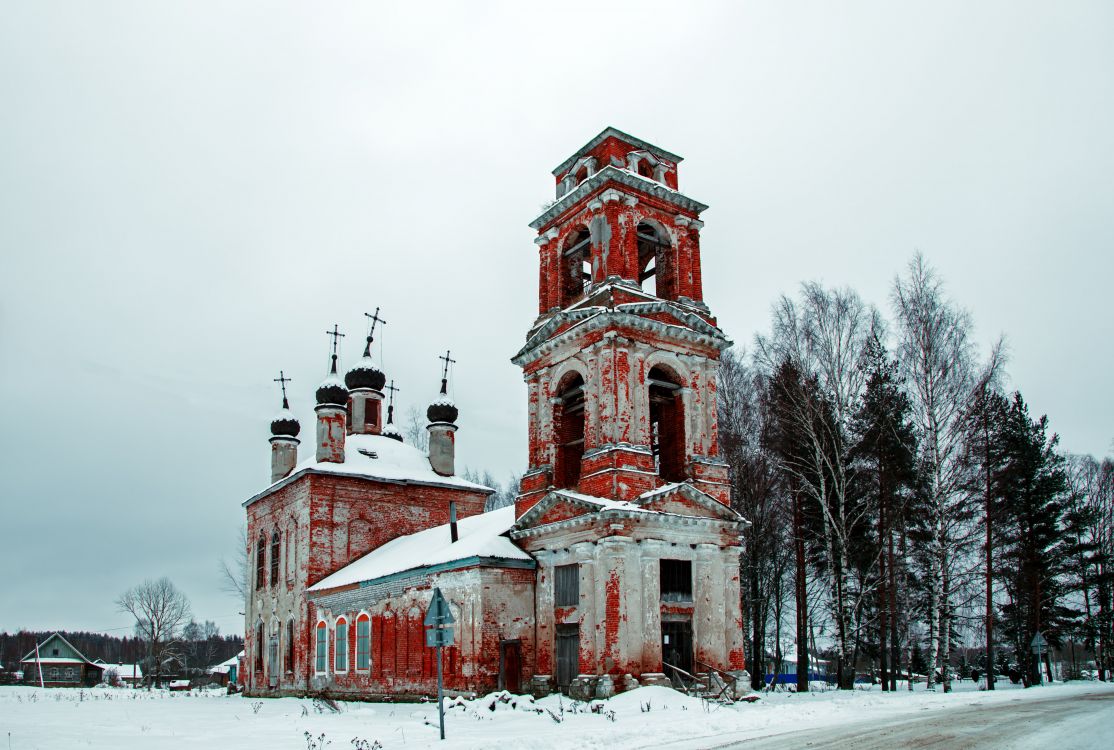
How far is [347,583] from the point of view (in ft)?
82.3

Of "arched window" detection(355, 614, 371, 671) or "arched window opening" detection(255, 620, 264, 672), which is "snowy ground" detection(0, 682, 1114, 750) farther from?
"arched window opening" detection(255, 620, 264, 672)

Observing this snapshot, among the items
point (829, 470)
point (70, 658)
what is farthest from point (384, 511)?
point (70, 658)

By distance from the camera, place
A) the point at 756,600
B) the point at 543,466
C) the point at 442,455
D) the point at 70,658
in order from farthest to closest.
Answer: the point at 70,658 < the point at 442,455 < the point at 756,600 < the point at 543,466

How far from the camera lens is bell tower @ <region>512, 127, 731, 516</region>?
2022cm

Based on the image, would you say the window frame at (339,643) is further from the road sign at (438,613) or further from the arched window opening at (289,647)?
the road sign at (438,613)

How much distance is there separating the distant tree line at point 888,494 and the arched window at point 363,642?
1161cm

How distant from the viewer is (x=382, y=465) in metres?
30.3

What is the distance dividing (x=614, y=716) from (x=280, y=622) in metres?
18.2

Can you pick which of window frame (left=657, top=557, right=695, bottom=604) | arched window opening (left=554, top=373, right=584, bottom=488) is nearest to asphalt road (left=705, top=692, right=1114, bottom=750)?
window frame (left=657, top=557, right=695, bottom=604)

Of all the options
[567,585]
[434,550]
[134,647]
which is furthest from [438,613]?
[134,647]

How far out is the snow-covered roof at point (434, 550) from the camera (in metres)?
21.2

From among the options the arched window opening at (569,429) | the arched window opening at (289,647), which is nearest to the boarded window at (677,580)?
the arched window opening at (569,429)

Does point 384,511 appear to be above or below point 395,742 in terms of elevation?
above

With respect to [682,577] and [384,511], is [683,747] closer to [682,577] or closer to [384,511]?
[682,577]
